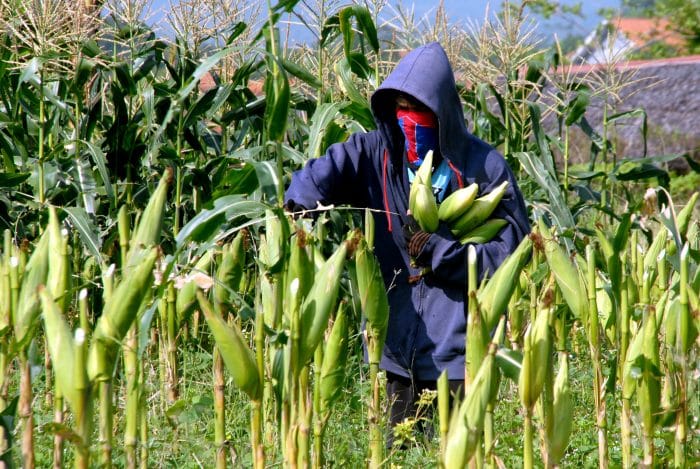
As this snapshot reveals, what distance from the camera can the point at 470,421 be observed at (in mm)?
1623

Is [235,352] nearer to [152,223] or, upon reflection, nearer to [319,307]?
[319,307]

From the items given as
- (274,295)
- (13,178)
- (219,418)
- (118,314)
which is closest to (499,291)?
(274,295)

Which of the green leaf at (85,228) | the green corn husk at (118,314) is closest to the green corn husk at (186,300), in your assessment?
the green leaf at (85,228)

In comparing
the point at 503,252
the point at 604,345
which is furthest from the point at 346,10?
the point at 604,345

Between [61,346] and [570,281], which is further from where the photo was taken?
[570,281]

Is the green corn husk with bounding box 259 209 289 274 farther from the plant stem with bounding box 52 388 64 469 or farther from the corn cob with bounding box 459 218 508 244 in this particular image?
the corn cob with bounding box 459 218 508 244

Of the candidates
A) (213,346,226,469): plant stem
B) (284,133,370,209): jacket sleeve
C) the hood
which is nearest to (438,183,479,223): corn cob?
the hood

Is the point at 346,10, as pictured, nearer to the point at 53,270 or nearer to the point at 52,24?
the point at 52,24

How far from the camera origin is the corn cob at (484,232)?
308cm

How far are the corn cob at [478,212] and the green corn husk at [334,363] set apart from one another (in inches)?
41.9

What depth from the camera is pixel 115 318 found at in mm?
1671

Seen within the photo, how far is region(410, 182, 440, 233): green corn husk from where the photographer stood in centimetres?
271

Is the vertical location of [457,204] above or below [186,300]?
above

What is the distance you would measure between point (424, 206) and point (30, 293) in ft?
4.01
